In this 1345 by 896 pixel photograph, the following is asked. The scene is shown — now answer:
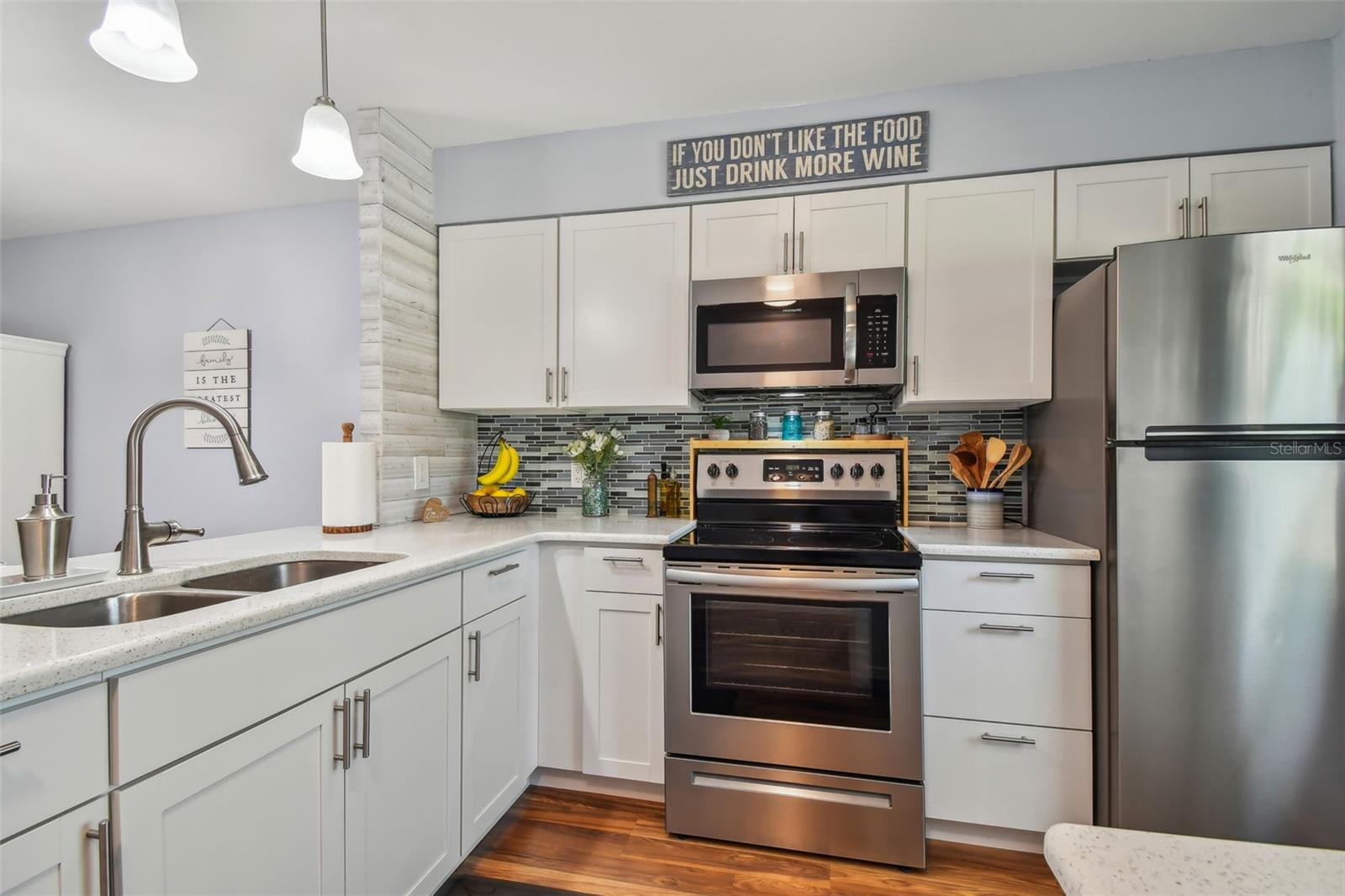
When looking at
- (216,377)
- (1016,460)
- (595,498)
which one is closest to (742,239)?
(595,498)

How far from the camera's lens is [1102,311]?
1.75 metres

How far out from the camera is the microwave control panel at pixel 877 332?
2.18 m

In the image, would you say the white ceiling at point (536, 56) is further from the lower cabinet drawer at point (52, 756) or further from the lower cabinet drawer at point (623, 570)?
the lower cabinet drawer at point (52, 756)

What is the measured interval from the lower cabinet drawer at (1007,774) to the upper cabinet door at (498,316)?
6.31 ft

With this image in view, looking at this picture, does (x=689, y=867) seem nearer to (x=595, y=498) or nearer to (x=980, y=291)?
(x=595, y=498)

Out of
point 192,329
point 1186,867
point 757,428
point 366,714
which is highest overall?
point 192,329

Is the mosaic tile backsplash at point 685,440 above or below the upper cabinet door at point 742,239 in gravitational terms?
below

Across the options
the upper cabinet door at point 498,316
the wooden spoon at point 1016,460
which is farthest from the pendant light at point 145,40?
the wooden spoon at point 1016,460

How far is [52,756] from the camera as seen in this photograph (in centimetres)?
77

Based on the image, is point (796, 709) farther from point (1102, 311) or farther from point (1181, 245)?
point (1181, 245)

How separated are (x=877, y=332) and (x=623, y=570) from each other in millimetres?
1263

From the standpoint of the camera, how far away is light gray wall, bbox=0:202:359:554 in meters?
3.30

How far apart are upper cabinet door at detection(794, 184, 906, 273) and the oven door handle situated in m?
1.16

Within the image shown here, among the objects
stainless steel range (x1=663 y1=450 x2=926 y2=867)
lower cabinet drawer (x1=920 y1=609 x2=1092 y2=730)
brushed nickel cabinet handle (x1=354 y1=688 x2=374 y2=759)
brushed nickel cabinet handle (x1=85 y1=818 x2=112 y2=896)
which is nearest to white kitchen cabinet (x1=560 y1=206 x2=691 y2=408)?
stainless steel range (x1=663 y1=450 x2=926 y2=867)
